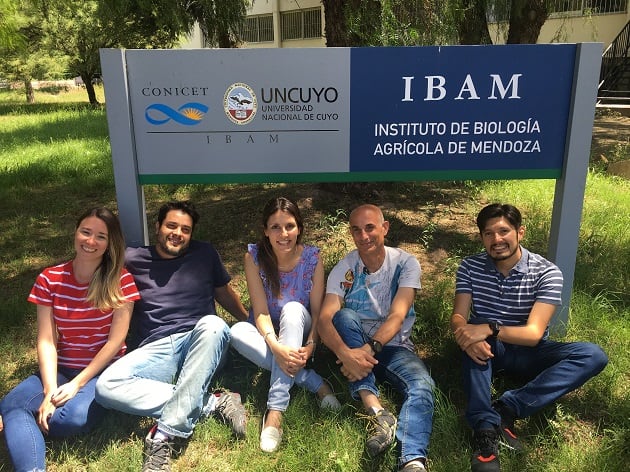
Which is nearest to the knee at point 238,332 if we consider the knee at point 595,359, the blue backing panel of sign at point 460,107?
the blue backing panel of sign at point 460,107

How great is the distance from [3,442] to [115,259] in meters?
1.02

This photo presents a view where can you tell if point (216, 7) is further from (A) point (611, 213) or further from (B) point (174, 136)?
(A) point (611, 213)

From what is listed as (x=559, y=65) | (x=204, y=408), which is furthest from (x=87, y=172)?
(x=559, y=65)

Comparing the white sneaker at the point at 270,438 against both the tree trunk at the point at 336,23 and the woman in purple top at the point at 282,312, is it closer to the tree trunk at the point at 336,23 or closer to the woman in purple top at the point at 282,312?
the woman in purple top at the point at 282,312

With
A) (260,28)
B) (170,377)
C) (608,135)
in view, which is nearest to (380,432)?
(170,377)

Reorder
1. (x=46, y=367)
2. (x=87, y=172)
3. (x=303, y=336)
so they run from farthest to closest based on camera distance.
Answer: (x=87, y=172)
(x=303, y=336)
(x=46, y=367)

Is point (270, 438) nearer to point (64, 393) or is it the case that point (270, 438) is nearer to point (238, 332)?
point (238, 332)

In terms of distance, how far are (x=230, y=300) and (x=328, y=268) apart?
1.20 metres

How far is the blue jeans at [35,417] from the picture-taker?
2271 mm

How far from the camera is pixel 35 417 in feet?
8.00

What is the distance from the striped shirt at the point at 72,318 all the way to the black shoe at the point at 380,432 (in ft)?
4.45

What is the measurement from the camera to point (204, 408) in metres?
2.63

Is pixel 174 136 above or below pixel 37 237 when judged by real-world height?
above

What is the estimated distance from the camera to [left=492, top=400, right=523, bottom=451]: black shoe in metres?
2.34
